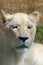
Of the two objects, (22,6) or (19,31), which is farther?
(22,6)

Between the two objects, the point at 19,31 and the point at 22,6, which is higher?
the point at 19,31

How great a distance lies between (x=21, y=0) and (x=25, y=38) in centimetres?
406

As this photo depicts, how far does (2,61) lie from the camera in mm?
5117

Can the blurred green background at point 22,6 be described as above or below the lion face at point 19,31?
below

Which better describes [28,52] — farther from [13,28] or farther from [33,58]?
[13,28]

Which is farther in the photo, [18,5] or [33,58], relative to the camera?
[18,5]

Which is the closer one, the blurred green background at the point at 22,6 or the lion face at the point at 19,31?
the lion face at the point at 19,31

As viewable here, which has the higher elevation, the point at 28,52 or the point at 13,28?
the point at 13,28

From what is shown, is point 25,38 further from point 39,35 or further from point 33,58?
point 39,35

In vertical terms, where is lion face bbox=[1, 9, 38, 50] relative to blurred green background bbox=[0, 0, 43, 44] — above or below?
above

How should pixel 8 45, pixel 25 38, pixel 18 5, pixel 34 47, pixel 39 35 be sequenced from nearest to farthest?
pixel 25 38
pixel 8 45
pixel 34 47
pixel 39 35
pixel 18 5

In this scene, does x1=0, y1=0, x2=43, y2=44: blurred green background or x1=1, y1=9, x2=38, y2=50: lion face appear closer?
x1=1, y1=9, x2=38, y2=50: lion face

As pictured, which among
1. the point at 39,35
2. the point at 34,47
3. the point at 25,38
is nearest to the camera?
the point at 25,38

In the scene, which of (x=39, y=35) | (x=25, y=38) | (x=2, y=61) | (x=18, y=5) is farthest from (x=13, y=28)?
(x=18, y=5)
